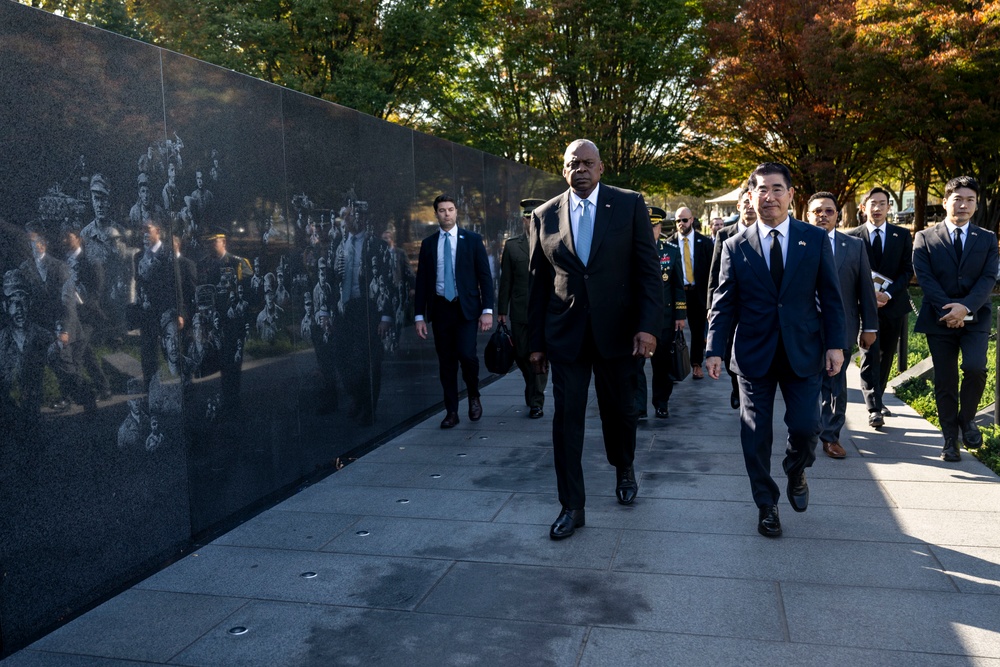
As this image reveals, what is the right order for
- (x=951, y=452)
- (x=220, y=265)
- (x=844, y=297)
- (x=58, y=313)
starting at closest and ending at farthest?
(x=58, y=313)
(x=220, y=265)
(x=844, y=297)
(x=951, y=452)

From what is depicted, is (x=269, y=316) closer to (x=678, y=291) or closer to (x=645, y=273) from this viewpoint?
(x=645, y=273)

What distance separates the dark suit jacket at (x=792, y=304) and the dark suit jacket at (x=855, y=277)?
1.60 m

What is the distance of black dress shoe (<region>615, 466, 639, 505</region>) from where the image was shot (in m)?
5.65

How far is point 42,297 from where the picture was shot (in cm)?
394

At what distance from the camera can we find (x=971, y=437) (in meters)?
6.79

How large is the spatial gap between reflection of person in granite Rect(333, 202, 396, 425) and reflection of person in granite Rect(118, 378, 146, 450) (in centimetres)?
248

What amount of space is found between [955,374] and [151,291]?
5.69 meters

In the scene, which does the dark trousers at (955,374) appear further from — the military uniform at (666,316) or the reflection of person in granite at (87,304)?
the reflection of person in granite at (87,304)

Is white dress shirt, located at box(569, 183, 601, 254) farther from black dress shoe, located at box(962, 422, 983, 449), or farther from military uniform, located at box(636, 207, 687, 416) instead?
black dress shoe, located at box(962, 422, 983, 449)

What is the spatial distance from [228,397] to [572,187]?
8.02 feet

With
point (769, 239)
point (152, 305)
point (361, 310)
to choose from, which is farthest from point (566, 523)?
point (361, 310)

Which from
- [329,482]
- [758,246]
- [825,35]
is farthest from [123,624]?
[825,35]

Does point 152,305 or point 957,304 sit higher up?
point 152,305

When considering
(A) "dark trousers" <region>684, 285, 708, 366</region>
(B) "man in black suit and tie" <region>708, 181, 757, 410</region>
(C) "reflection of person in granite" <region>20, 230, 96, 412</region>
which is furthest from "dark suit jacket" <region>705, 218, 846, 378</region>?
(A) "dark trousers" <region>684, 285, 708, 366</region>
